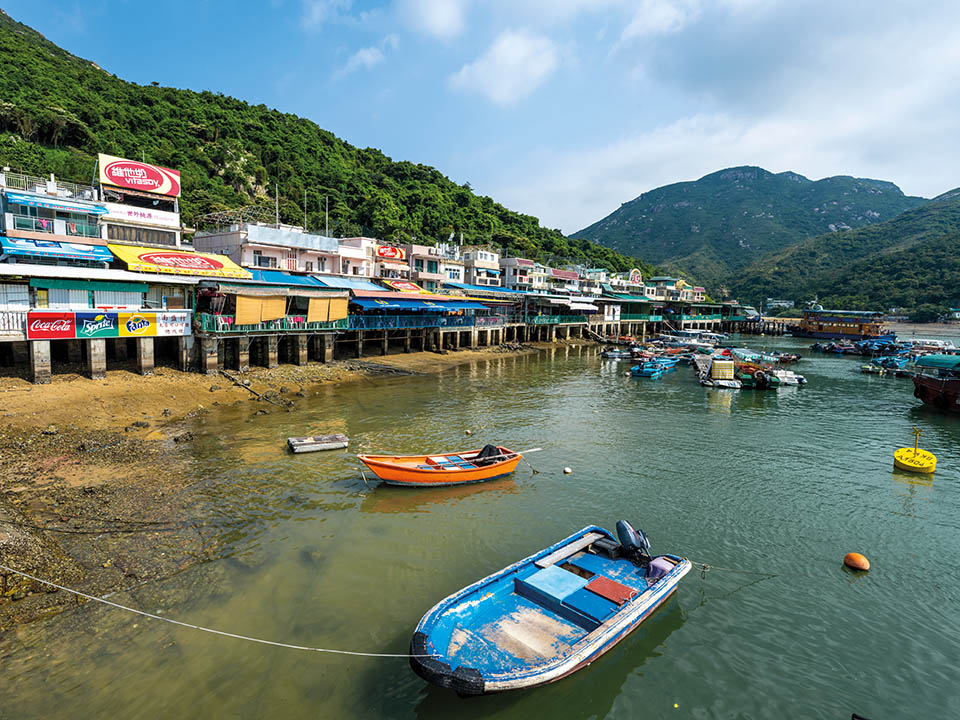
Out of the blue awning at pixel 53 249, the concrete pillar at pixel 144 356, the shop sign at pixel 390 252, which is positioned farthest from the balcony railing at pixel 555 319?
the blue awning at pixel 53 249

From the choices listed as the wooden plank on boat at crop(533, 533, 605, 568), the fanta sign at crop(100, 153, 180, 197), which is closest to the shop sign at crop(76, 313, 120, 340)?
the fanta sign at crop(100, 153, 180, 197)

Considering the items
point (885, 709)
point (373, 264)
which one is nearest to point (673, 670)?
point (885, 709)

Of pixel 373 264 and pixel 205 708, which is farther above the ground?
pixel 373 264

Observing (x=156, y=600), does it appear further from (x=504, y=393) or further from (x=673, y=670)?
(x=504, y=393)

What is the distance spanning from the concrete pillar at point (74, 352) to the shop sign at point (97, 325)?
3925 mm

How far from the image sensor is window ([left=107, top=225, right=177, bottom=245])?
1470 inches

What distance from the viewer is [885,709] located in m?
9.43

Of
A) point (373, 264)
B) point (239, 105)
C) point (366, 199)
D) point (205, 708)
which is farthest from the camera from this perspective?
point (239, 105)

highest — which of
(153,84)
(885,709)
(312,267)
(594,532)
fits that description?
(153,84)

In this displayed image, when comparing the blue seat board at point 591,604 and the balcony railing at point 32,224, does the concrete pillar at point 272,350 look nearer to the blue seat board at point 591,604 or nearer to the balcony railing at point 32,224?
the balcony railing at point 32,224

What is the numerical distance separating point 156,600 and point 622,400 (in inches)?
1299

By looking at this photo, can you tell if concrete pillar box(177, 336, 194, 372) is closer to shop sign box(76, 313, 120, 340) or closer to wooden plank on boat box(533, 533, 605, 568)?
shop sign box(76, 313, 120, 340)

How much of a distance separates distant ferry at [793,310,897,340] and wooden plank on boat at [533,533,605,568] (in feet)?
347

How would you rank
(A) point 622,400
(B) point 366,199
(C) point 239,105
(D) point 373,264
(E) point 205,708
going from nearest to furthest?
(E) point 205,708 < (A) point 622,400 < (D) point 373,264 < (B) point 366,199 < (C) point 239,105
